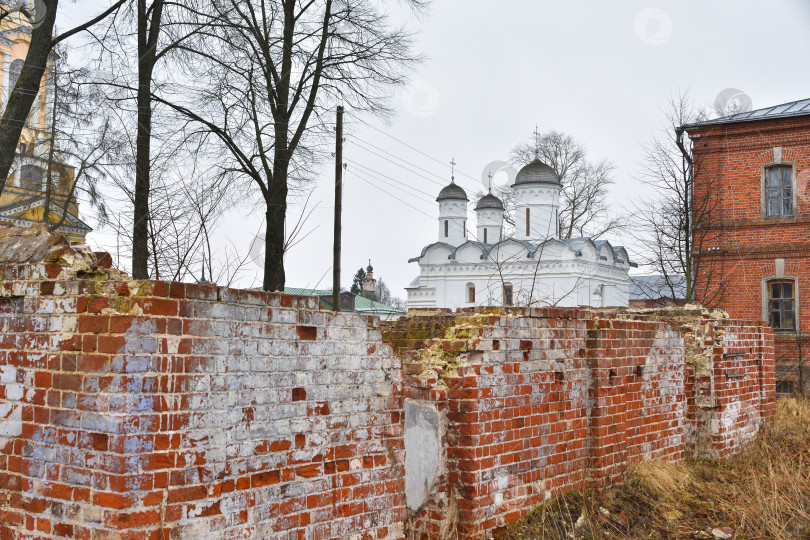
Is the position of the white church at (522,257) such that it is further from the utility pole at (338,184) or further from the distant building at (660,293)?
the utility pole at (338,184)

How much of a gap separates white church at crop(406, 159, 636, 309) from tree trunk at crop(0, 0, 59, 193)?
91.7 ft

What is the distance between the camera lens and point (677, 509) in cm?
565

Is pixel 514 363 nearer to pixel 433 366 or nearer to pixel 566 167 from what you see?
pixel 433 366

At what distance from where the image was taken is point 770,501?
536 cm

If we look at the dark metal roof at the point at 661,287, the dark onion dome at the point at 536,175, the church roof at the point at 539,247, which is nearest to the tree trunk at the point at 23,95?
the dark metal roof at the point at 661,287

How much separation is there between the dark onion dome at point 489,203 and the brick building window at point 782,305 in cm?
2755

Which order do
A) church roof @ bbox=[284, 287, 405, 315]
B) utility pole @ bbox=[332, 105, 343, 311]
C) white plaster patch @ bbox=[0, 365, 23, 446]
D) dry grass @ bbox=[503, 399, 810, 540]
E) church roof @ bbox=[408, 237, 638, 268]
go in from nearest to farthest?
1. white plaster patch @ bbox=[0, 365, 23, 446]
2. dry grass @ bbox=[503, 399, 810, 540]
3. church roof @ bbox=[284, 287, 405, 315]
4. utility pole @ bbox=[332, 105, 343, 311]
5. church roof @ bbox=[408, 237, 638, 268]

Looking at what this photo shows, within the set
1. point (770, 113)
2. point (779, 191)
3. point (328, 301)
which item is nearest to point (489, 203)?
point (328, 301)

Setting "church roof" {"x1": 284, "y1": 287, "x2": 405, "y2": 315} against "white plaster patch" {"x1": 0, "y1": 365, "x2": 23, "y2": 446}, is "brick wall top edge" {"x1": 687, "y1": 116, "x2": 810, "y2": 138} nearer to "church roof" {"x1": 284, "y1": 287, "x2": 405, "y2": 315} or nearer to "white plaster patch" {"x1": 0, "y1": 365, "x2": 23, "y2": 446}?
"church roof" {"x1": 284, "y1": 287, "x2": 405, "y2": 315}

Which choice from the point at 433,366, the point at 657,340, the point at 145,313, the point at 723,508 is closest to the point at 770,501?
the point at 723,508

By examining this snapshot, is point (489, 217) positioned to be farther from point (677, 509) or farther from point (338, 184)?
point (677, 509)

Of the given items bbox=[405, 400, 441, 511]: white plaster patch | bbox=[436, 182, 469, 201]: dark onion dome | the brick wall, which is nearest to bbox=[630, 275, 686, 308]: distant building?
the brick wall

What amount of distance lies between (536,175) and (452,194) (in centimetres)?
762

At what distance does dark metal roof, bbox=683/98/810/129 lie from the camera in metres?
20.1
